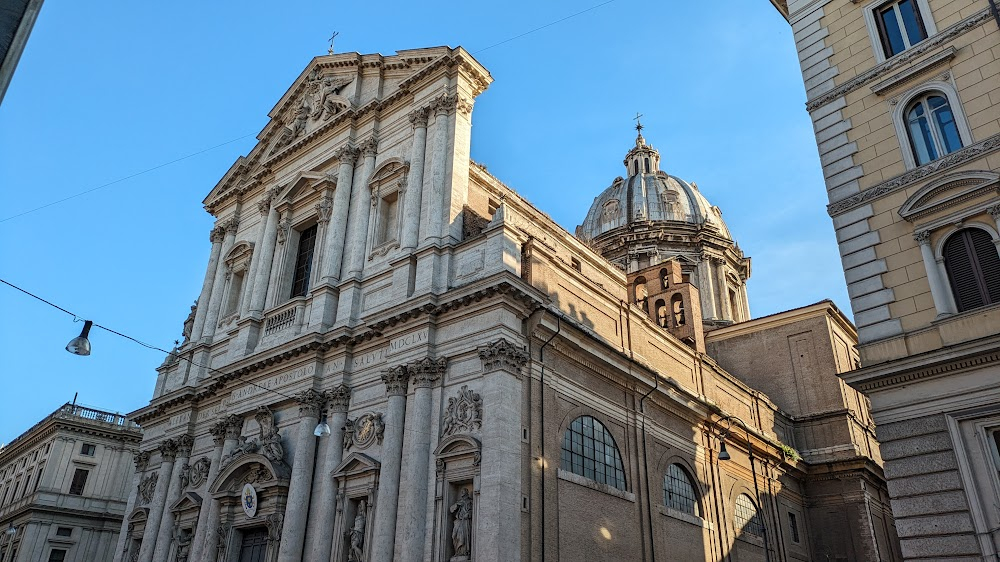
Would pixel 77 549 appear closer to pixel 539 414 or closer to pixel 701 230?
pixel 539 414

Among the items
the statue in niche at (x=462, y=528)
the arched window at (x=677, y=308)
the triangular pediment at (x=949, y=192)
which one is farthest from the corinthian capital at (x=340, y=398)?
the arched window at (x=677, y=308)

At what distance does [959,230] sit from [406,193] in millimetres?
15058

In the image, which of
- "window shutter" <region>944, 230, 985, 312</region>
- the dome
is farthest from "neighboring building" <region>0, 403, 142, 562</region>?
"window shutter" <region>944, 230, 985, 312</region>

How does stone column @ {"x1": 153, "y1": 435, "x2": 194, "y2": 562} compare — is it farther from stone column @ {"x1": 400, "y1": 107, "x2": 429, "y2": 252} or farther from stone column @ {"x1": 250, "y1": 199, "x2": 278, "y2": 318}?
stone column @ {"x1": 400, "y1": 107, "x2": 429, "y2": 252}

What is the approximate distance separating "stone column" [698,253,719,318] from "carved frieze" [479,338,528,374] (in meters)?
33.1

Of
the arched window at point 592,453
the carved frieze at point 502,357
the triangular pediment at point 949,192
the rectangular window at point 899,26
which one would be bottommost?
the arched window at point 592,453

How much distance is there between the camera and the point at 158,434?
29.3 metres

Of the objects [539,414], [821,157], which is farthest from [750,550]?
[821,157]

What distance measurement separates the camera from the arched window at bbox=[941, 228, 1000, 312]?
42.2ft

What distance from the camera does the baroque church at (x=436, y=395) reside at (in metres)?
18.7

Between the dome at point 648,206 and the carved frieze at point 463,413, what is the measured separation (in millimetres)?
39410

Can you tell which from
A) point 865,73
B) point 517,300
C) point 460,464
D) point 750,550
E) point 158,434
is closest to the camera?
point 865,73

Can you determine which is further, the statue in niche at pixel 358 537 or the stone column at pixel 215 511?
the stone column at pixel 215 511

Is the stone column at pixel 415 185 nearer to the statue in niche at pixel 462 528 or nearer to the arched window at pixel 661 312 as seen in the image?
the statue in niche at pixel 462 528
